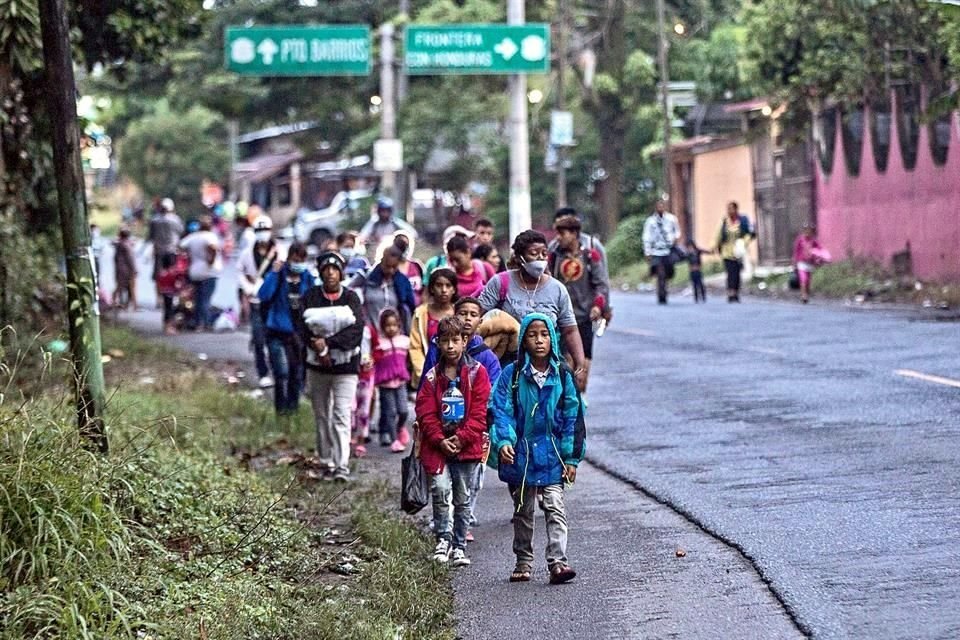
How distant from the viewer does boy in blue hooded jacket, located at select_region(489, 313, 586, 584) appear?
8320mm

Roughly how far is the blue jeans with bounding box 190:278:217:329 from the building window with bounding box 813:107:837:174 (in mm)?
14824

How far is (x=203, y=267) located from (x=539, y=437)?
57.6 ft

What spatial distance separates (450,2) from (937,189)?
20597 millimetres

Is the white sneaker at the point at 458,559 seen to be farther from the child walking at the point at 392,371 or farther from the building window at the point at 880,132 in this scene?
the building window at the point at 880,132

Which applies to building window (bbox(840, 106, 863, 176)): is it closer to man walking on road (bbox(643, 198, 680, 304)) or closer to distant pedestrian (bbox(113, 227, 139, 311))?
man walking on road (bbox(643, 198, 680, 304))

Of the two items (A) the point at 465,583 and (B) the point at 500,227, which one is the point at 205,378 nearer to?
(A) the point at 465,583

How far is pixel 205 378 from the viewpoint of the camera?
18.2 m

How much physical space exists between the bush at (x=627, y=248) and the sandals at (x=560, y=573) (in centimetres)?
3832

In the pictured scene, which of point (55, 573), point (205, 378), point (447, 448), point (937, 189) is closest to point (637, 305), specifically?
point (937, 189)

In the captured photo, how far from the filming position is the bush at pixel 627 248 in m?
46.6

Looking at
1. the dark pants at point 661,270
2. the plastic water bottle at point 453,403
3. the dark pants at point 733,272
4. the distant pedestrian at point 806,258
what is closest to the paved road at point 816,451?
the plastic water bottle at point 453,403

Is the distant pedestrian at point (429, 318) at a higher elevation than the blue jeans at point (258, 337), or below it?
higher

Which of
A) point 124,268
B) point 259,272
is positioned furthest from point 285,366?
point 124,268

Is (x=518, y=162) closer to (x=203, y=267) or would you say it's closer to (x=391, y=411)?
(x=203, y=267)
